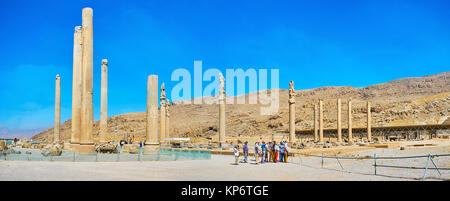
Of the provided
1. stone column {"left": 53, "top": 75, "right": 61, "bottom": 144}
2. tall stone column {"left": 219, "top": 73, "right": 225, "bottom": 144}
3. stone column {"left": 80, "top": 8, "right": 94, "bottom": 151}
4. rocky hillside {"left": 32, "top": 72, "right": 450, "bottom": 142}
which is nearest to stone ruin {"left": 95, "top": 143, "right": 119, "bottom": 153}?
stone column {"left": 80, "top": 8, "right": 94, "bottom": 151}

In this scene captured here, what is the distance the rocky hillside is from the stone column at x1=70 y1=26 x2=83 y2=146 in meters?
32.1

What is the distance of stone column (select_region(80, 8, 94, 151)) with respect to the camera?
24.9 metres

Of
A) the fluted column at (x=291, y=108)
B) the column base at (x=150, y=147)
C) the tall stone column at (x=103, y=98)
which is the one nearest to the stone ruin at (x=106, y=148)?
the column base at (x=150, y=147)

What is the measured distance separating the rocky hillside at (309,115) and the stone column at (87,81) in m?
34.5

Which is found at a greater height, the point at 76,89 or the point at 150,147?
the point at 76,89

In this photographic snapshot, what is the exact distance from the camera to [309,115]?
109 metres

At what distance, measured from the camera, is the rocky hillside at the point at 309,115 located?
89062 millimetres

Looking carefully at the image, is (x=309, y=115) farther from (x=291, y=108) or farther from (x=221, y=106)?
(x=221, y=106)

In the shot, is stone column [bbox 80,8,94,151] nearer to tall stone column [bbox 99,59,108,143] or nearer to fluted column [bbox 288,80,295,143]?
tall stone column [bbox 99,59,108,143]

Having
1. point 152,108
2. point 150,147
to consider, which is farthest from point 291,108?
point 150,147

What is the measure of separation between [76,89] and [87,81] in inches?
101

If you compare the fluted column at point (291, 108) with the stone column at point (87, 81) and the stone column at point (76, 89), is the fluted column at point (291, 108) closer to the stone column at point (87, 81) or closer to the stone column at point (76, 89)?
the stone column at point (87, 81)
